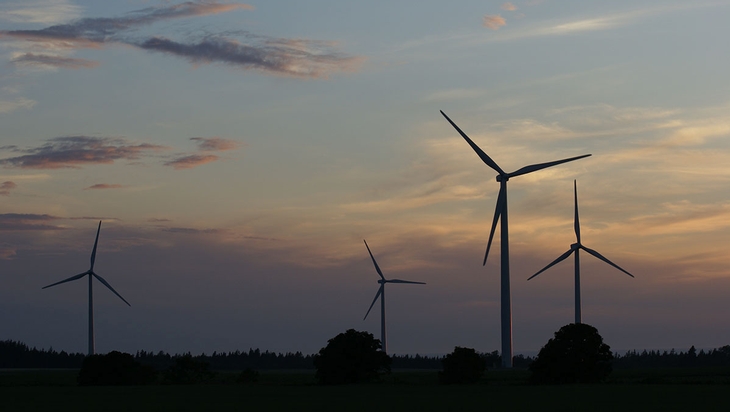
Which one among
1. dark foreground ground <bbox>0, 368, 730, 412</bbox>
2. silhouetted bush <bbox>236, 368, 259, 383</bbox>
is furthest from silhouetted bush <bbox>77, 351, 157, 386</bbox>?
dark foreground ground <bbox>0, 368, 730, 412</bbox>

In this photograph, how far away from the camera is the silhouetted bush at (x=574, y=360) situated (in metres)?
93.9

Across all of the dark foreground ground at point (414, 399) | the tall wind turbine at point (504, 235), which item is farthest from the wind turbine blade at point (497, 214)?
the dark foreground ground at point (414, 399)

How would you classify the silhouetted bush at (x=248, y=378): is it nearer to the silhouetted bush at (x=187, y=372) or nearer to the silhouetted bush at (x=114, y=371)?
the silhouetted bush at (x=187, y=372)

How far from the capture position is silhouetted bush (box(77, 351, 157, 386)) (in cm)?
10444

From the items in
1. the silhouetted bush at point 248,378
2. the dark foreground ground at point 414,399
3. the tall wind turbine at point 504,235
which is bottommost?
the dark foreground ground at point 414,399

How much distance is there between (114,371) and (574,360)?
46.5 meters

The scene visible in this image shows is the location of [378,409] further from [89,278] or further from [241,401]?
[89,278]

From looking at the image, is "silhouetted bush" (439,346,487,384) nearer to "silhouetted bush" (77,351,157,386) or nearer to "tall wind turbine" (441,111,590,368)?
"tall wind turbine" (441,111,590,368)

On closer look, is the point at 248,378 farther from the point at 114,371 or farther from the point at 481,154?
the point at 481,154

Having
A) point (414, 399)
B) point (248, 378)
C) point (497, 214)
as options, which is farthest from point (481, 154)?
point (414, 399)

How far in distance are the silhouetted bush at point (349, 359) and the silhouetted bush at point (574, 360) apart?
53.8 ft

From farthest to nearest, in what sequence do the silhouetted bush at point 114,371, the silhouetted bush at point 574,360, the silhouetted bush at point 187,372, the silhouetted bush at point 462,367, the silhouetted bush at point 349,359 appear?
the silhouetted bush at point 187,372, the silhouetted bush at point 114,371, the silhouetted bush at point 349,359, the silhouetted bush at point 462,367, the silhouetted bush at point 574,360

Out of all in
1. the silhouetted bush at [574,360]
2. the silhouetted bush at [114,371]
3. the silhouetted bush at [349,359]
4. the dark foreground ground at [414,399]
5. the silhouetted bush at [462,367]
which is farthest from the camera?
the silhouetted bush at [114,371]

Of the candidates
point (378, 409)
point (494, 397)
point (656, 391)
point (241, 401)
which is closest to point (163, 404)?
point (241, 401)
